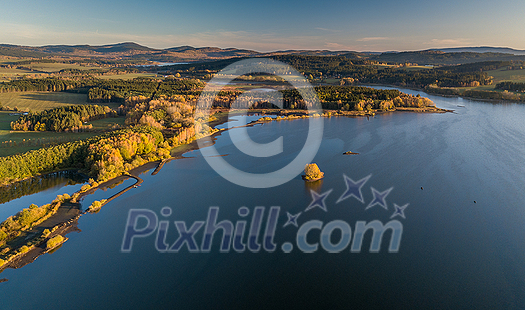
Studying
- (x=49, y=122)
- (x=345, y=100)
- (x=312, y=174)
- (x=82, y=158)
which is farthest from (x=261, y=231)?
(x=345, y=100)

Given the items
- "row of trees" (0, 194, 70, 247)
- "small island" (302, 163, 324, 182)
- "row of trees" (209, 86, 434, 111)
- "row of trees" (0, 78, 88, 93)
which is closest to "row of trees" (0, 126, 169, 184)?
"row of trees" (0, 194, 70, 247)

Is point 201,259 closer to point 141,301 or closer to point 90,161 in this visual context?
point 141,301

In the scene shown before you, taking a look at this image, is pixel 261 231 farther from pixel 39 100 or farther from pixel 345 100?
pixel 39 100

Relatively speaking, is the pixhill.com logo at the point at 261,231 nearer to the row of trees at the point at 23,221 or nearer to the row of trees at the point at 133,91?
the row of trees at the point at 23,221

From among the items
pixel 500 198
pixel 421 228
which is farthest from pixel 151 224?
pixel 500 198

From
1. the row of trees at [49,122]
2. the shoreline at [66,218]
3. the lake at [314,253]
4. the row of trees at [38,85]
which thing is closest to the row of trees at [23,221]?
the shoreline at [66,218]

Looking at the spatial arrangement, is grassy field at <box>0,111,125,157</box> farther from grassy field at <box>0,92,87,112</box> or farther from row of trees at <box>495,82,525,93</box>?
row of trees at <box>495,82,525,93</box>
